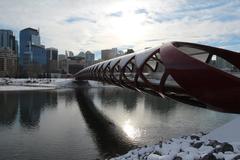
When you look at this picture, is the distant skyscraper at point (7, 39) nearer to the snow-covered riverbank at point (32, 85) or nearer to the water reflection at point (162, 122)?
the snow-covered riverbank at point (32, 85)

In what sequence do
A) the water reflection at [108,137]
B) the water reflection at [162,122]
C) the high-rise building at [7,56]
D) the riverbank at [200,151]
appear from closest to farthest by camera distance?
the riverbank at [200,151]
the water reflection at [108,137]
the water reflection at [162,122]
the high-rise building at [7,56]

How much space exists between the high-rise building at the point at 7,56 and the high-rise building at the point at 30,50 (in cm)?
525

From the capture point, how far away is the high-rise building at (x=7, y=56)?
112262mm

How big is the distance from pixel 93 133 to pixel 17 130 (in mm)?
4771

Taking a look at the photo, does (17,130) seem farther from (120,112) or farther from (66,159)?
(120,112)

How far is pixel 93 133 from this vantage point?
1900 centimetres

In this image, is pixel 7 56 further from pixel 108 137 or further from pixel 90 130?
pixel 108 137

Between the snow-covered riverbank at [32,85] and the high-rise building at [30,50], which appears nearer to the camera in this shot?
the snow-covered riverbank at [32,85]

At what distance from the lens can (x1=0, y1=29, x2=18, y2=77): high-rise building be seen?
4420 inches

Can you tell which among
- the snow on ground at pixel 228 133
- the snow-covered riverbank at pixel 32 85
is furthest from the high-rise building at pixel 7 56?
the snow on ground at pixel 228 133

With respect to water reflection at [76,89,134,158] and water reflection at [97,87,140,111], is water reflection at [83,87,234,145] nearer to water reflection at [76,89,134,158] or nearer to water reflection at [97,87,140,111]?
water reflection at [76,89,134,158]

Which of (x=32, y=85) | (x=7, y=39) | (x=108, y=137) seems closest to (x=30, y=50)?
(x=7, y=39)

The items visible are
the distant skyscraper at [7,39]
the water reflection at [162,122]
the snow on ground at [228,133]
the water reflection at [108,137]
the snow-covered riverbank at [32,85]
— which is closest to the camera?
the snow on ground at [228,133]

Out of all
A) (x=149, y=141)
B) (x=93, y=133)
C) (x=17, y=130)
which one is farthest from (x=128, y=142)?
(x=17, y=130)
